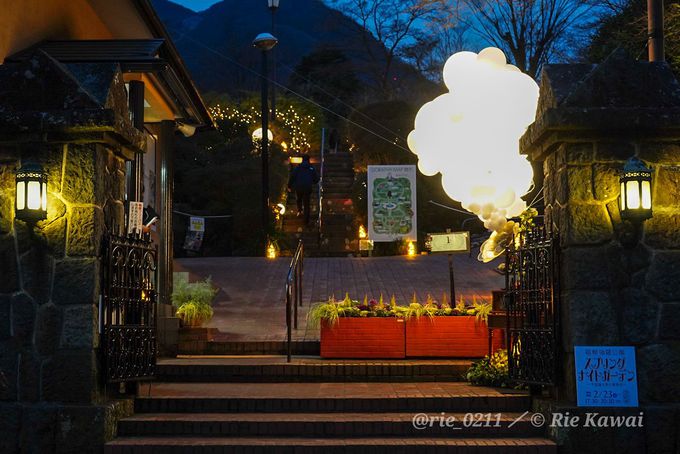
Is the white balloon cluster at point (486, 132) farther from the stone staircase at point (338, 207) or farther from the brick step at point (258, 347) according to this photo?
the stone staircase at point (338, 207)

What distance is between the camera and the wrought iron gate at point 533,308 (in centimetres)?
757

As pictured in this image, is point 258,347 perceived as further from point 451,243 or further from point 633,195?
point 633,195

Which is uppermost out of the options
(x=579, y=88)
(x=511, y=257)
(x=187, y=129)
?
(x=187, y=129)

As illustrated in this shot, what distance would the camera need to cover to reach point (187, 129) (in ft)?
47.6

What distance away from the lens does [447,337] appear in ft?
33.1

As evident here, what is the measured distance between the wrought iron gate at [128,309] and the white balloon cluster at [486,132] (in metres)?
3.44

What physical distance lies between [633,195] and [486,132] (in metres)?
1.91

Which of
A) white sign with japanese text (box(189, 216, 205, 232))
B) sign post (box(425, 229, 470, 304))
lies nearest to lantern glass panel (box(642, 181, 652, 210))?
sign post (box(425, 229, 470, 304))

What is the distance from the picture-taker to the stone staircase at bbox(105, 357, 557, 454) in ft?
23.9

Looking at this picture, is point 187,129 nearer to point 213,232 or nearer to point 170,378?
point 170,378

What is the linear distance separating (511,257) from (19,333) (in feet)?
16.5

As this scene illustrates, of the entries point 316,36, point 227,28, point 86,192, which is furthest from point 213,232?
point 316,36

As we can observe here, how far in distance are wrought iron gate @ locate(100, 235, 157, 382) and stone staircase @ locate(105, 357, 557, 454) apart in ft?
1.60

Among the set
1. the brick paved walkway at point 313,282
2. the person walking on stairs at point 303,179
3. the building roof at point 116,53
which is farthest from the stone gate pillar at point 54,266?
the person walking on stairs at point 303,179
